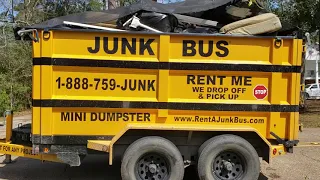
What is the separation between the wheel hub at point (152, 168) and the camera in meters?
5.66

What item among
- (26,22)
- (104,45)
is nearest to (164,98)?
(104,45)

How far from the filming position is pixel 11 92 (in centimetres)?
1925

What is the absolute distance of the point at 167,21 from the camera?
19.3 feet

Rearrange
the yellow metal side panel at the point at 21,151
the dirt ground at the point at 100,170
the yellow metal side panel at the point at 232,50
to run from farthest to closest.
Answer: the dirt ground at the point at 100,170 → the yellow metal side panel at the point at 21,151 → the yellow metal side panel at the point at 232,50

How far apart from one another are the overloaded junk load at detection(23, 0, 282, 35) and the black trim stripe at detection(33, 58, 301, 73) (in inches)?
19.5

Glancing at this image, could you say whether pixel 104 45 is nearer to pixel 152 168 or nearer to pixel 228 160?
pixel 152 168

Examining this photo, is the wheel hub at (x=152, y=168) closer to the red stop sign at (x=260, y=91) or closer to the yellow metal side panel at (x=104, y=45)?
the yellow metal side panel at (x=104, y=45)

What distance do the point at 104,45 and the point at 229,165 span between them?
2498 mm

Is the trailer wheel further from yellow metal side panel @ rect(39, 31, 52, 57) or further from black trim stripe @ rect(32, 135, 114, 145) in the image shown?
yellow metal side panel @ rect(39, 31, 52, 57)

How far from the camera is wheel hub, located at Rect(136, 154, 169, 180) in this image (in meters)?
5.66

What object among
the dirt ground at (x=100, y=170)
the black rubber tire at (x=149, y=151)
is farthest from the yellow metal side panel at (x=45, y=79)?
the dirt ground at (x=100, y=170)

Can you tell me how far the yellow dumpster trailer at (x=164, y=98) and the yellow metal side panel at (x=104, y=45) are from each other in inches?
0.6

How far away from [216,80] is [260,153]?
1331 mm

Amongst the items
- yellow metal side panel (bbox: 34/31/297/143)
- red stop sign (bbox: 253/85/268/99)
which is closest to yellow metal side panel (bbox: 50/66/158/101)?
yellow metal side panel (bbox: 34/31/297/143)
